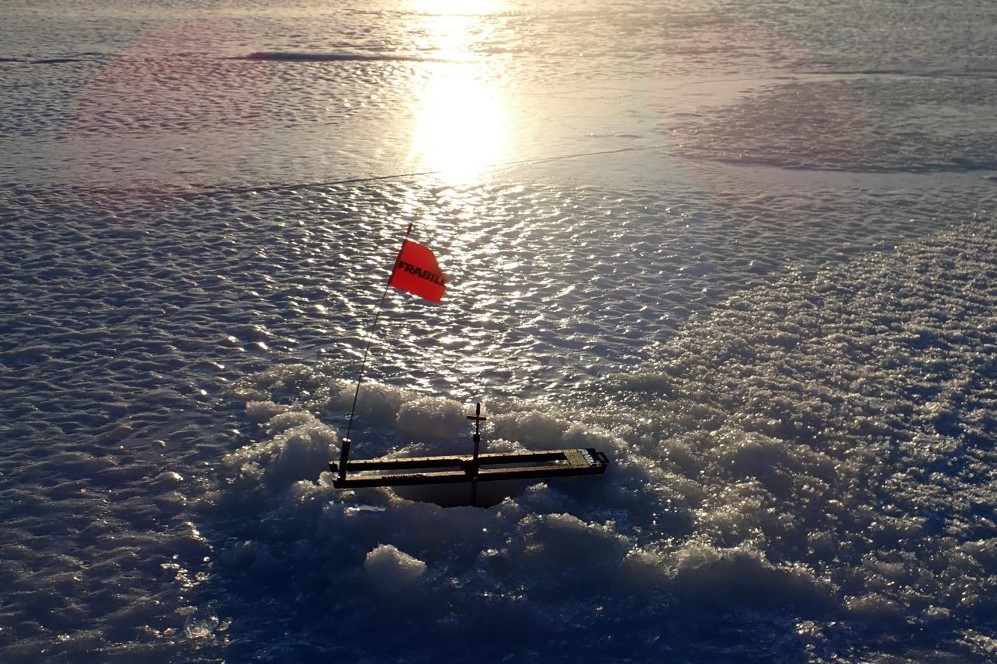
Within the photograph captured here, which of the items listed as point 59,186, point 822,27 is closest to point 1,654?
point 59,186

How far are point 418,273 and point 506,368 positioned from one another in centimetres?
112

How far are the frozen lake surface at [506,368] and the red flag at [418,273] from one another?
687 mm

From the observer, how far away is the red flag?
3.77 meters

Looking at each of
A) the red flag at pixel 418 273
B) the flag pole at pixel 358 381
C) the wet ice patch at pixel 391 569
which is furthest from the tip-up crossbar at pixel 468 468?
the red flag at pixel 418 273

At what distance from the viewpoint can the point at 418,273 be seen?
3.79 metres

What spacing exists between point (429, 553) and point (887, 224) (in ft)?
15.4

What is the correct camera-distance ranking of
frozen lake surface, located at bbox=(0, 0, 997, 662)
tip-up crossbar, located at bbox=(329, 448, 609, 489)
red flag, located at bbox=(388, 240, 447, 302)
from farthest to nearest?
red flag, located at bbox=(388, 240, 447, 302)
tip-up crossbar, located at bbox=(329, 448, 609, 489)
frozen lake surface, located at bbox=(0, 0, 997, 662)

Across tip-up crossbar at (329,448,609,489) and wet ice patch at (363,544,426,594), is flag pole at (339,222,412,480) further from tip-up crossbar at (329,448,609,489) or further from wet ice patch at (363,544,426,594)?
wet ice patch at (363,544,426,594)

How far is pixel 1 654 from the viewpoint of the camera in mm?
2953

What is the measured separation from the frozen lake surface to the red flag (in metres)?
0.69

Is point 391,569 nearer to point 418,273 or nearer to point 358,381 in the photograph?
point 418,273

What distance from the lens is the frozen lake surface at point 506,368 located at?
319cm

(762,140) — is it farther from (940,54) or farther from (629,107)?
(940,54)

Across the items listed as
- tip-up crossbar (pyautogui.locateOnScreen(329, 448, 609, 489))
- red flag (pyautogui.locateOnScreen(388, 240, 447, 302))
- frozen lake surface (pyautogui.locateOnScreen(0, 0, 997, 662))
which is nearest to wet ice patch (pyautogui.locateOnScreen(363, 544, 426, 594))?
frozen lake surface (pyautogui.locateOnScreen(0, 0, 997, 662))
